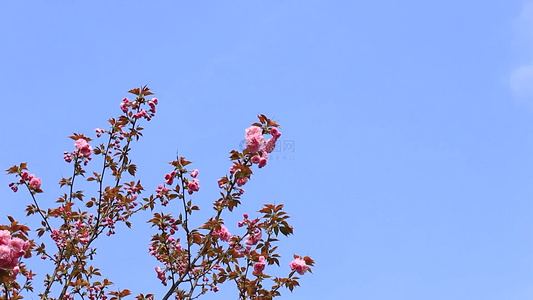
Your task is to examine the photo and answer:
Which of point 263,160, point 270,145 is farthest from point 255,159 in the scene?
point 270,145

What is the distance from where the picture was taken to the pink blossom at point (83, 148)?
6094 mm

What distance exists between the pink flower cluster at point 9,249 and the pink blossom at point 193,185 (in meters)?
2.03

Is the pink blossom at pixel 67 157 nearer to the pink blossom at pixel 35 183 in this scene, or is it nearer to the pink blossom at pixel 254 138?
the pink blossom at pixel 35 183

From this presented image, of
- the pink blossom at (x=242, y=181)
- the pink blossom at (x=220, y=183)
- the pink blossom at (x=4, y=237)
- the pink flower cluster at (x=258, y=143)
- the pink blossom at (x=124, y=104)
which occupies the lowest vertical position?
the pink blossom at (x=4, y=237)

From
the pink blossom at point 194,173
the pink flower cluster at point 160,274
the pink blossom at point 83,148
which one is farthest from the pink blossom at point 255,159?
the pink blossom at point 83,148

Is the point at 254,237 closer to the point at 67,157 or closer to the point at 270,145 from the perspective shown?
the point at 270,145

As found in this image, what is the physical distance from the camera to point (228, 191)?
5.18 metres

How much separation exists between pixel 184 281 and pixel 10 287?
175 cm

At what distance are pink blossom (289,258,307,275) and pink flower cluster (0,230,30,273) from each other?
2.66 meters

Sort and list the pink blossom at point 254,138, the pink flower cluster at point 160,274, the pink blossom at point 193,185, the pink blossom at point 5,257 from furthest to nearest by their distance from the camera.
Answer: the pink flower cluster at point 160,274 → the pink blossom at point 193,185 → the pink blossom at point 254,138 → the pink blossom at point 5,257

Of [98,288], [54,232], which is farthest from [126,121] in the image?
[98,288]

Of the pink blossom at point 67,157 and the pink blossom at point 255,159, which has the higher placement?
the pink blossom at point 67,157

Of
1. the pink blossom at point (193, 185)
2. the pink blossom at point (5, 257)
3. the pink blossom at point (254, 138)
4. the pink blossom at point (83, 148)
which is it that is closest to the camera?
the pink blossom at point (5, 257)

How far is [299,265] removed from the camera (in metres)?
5.25
